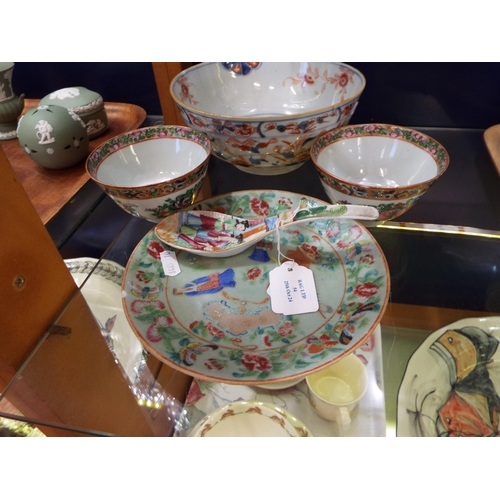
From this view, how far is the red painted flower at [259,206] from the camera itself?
0.49 meters

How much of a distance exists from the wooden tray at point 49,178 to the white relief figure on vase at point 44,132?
54 millimetres

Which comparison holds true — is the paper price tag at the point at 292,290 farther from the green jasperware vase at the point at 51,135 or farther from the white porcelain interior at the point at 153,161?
the green jasperware vase at the point at 51,135

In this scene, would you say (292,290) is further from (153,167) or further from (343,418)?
(153,167)

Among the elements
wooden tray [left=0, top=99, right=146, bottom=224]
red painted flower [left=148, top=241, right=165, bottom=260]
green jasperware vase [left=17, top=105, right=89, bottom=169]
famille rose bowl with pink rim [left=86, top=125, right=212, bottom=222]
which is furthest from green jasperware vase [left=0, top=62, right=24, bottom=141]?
red painted flower [left=148, top=241, right=165, bottom=260]

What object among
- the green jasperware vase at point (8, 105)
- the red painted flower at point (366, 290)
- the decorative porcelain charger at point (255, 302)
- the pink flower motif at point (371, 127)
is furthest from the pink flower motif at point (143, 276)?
the green jasperware vase at point (8, 105)

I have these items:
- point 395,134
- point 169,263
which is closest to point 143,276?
point 169,263

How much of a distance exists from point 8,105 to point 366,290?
67 cm

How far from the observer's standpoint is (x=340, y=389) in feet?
1.43

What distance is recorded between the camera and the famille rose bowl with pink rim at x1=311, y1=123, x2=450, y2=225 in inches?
17.6

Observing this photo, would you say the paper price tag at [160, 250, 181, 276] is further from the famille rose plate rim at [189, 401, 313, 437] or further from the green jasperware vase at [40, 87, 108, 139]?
the green jasperware vase at [40, 87, 108, 139]

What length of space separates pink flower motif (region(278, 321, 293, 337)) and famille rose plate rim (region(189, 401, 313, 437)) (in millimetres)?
110

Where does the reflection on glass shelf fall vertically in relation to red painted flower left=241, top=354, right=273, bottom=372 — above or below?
below

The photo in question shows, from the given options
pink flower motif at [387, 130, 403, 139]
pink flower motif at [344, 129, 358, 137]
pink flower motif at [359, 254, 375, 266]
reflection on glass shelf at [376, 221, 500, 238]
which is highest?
pink flower motif at [344, 129, 358, 137]
